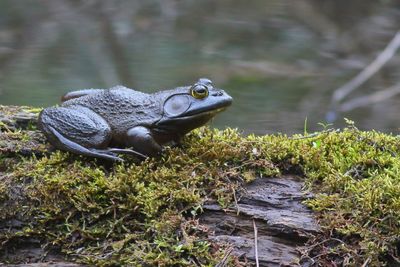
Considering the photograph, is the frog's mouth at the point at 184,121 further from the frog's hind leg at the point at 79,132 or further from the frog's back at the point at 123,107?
the frog's hind leg at the point at 79,132

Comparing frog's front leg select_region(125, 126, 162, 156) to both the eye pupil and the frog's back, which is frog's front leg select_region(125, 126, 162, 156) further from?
the eye pupil

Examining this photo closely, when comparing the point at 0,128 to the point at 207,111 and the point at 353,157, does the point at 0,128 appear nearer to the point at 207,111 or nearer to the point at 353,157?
the point at 207,111

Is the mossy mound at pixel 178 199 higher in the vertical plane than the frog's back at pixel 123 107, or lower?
lower

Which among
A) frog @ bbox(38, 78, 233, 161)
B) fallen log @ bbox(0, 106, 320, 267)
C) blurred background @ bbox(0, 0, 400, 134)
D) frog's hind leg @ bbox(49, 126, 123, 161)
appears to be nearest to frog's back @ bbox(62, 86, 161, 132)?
frog @ bbox(38, 78, 233, 161)

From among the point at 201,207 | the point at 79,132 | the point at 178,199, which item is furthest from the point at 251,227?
the point at 79,132

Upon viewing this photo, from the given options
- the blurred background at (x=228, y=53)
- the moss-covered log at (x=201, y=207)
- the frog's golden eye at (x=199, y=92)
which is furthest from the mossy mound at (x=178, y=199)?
the blurred background at (x=228, y=53)
